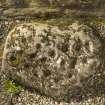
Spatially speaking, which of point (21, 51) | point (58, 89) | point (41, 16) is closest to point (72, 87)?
point (58, 89)

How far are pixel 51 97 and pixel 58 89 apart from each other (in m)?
0.26

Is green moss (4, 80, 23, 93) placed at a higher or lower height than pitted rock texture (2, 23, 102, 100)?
lower

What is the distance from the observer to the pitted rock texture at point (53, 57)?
638cm

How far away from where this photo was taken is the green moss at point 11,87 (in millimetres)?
6703

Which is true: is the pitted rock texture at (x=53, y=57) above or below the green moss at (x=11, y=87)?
above

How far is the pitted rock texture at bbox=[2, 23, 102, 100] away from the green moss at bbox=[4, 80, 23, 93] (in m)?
0.12

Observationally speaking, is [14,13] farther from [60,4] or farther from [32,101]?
[32,101]

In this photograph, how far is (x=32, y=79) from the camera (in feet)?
21.6

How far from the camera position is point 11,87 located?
22.2ft

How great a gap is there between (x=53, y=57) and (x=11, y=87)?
1062mm

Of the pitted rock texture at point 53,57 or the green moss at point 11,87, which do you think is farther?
the green moss at point 11,87

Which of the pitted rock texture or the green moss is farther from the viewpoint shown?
the green moss

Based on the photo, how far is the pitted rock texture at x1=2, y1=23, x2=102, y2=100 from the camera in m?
6.38

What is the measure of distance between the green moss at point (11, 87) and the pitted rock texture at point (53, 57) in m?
0.12
